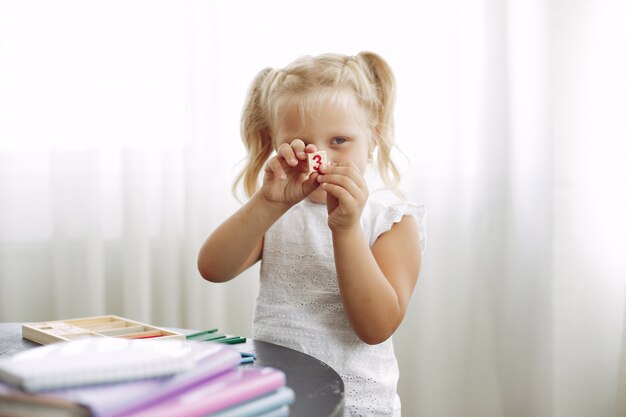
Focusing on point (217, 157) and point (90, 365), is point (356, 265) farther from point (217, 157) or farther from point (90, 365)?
point (217, 157)

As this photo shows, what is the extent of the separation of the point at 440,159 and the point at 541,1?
1.44 ft

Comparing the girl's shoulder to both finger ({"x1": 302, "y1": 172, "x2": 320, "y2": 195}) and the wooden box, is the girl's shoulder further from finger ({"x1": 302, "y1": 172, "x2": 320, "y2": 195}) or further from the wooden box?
the wooden box

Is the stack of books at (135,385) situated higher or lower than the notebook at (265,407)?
higher

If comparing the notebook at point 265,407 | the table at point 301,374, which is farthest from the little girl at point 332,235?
the notebook at point 265,407

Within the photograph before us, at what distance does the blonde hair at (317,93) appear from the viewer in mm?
1193

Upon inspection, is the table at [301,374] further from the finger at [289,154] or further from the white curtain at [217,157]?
the white curtain at [217,157]

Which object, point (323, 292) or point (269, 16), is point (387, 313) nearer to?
point (323, 292)

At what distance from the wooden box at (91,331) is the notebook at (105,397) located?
0.33 m

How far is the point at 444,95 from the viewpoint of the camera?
1.84 meters

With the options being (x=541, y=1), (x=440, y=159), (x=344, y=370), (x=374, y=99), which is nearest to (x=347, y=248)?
(x=344, y=370)

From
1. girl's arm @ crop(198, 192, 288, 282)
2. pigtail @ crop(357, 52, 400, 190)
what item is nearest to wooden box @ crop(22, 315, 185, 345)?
girl's arm @ crop(198, 192, 288, 282)

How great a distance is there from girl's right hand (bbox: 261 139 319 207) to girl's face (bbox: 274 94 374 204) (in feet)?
0.15

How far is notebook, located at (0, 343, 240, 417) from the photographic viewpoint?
0.46m

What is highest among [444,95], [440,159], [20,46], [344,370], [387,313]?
[20,46]
